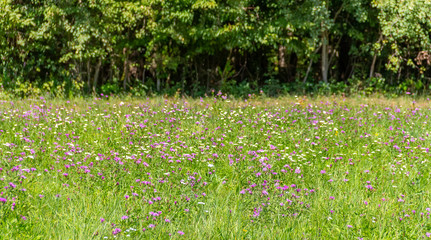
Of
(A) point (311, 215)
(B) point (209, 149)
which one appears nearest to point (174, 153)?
(B) point (209, 149)

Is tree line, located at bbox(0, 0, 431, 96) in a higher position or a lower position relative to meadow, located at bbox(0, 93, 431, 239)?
higher

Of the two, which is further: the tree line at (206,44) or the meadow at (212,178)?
the tree line at (206,44)

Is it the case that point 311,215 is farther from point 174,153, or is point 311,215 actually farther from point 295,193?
point 174,153

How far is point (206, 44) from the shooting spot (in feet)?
54.0

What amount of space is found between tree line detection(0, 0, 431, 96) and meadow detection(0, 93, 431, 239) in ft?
20.2

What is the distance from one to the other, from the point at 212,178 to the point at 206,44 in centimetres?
1091

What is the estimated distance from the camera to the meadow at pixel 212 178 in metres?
4.45

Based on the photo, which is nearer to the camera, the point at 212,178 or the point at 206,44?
the point at 212,178

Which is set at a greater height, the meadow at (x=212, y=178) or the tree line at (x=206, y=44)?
the tree line at (x=206, y=44)

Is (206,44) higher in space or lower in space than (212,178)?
higher

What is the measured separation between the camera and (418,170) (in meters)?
6.52

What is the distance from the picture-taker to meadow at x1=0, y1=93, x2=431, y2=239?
4.45 m

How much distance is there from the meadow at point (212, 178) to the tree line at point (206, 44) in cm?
617

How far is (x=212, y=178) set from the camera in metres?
6.00
